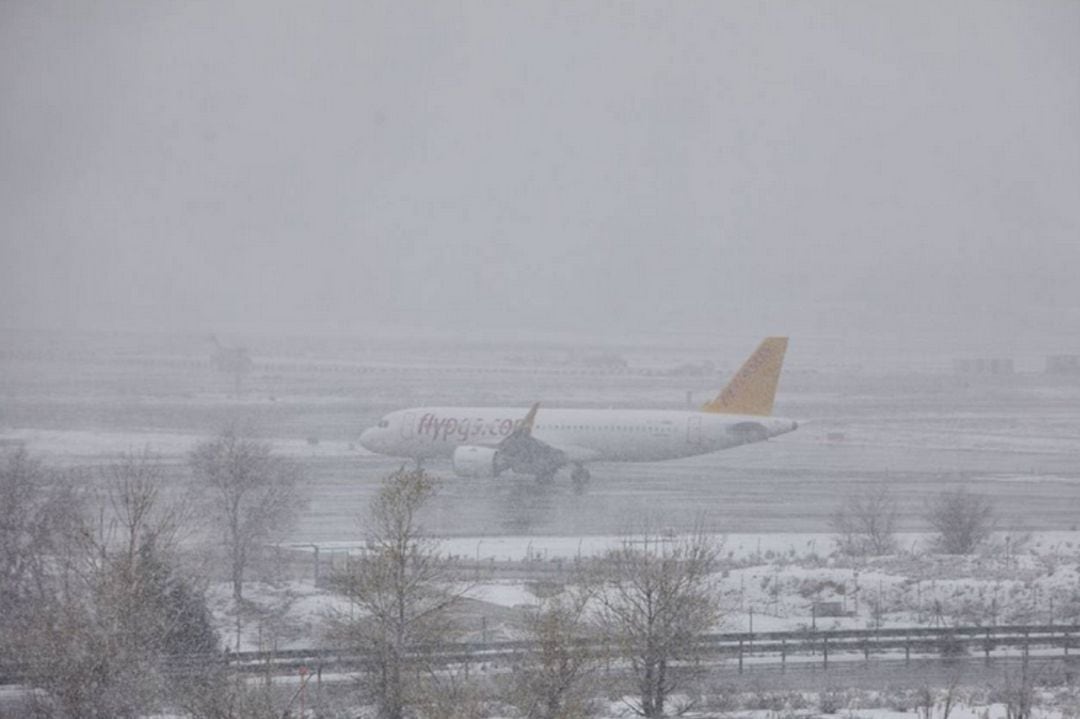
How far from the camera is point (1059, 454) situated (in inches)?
3135

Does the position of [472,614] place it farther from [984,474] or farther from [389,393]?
[389,393]

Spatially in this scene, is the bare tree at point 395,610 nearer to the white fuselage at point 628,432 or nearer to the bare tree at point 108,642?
the bare tree at point 108,642

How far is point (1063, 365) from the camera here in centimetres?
16800

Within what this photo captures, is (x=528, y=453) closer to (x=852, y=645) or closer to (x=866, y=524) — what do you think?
(x=866, y=524)

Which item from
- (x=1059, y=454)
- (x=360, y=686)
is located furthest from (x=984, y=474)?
(x=360, y=686)

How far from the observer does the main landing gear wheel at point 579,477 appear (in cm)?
6234

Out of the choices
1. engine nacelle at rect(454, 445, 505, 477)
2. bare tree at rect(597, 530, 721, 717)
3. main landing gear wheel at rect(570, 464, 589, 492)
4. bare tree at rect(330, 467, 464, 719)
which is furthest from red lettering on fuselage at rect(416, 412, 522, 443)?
bare tree at rect(330, 467, 464, 719)

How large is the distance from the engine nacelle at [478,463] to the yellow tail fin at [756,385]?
1089 centimetres

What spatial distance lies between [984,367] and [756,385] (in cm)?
11648

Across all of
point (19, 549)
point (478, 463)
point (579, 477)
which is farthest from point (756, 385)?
point (19, 549)

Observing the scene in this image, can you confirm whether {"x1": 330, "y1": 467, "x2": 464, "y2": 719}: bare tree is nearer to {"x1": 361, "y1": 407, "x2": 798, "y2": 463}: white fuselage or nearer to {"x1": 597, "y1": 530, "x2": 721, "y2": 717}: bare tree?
{"x1": 597, "y1": 530, "x2": 721, "y2": 717}: bare tree

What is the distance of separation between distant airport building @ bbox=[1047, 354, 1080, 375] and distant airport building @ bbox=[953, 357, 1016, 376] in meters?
4.47

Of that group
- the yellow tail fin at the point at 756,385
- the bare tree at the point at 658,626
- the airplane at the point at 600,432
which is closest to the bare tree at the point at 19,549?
the bare tree at the point at 658,626

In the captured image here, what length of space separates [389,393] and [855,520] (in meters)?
82.3
